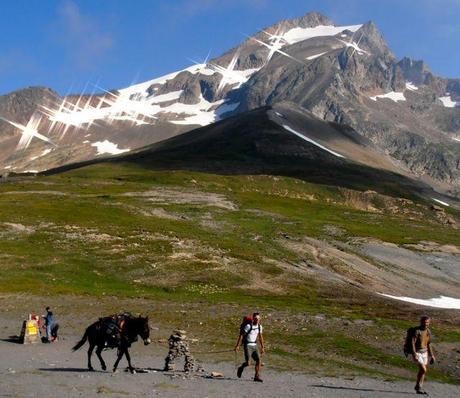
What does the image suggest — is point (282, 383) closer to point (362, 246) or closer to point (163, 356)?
point (163, 356)

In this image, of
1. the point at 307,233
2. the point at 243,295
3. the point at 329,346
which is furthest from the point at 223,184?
the point at 329,346

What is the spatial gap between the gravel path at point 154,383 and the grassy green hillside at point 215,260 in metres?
4.02

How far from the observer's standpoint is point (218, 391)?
26.8 metres

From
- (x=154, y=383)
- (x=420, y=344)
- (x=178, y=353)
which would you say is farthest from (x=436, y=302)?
(x=154, y=383)

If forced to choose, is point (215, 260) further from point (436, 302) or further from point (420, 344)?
point (420, 344)

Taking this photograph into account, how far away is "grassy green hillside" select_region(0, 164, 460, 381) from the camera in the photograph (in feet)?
147

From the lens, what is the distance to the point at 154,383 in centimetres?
2775

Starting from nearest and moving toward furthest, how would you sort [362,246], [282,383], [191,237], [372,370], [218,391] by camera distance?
[218,391] → [282,383] → [372,370] → [191,237] → [362,246]

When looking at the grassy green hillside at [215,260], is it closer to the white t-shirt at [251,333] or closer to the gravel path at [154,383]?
the gravel path at [154,383]

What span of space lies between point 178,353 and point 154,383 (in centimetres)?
394

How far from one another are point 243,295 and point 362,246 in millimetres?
45766

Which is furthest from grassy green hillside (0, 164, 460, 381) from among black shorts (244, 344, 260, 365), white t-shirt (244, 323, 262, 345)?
white t-shirt (244, 323, 262, 345)

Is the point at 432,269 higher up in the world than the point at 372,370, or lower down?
higher up

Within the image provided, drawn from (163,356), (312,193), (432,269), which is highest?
(312,193)
